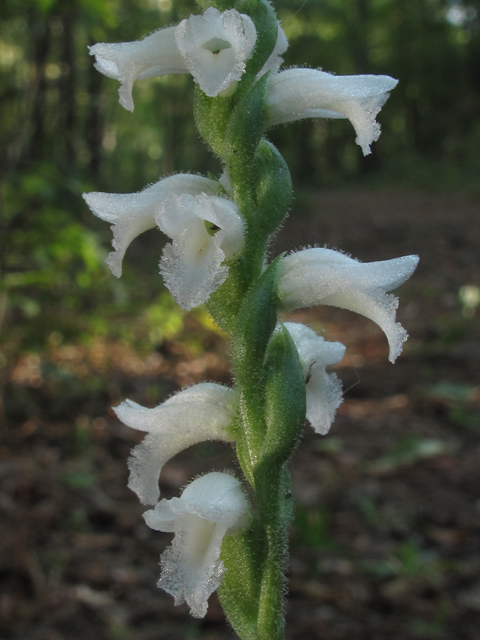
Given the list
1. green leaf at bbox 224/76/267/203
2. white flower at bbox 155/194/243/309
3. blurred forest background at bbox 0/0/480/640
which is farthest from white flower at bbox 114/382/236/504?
blurred forest background at bbox 0/0/480/640

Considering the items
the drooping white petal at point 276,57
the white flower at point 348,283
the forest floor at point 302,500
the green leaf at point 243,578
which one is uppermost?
the drooping white petal at point 276,57

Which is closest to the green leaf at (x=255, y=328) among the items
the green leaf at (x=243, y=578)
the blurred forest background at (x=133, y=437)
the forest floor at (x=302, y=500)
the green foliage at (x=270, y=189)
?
the green foliage at (x=270, y=189)

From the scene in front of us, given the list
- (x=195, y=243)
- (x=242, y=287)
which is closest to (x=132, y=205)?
(x=195, y=243)

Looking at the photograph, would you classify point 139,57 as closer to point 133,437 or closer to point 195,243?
point 195,243

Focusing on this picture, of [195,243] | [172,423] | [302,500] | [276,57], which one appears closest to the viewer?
[195,243]

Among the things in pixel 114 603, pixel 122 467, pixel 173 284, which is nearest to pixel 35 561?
pixel 114 603

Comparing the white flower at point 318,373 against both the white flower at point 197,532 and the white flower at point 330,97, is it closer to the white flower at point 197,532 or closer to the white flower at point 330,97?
the white flower at point 197,532

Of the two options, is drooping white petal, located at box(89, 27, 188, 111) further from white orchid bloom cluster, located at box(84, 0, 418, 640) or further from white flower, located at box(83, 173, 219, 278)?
white flower, located at box(83, 173, 219, 278)
